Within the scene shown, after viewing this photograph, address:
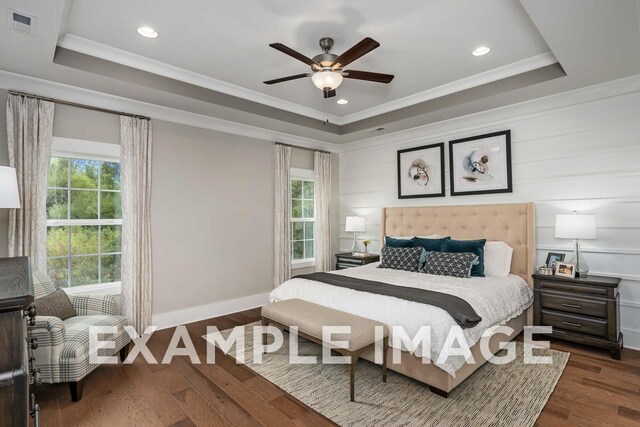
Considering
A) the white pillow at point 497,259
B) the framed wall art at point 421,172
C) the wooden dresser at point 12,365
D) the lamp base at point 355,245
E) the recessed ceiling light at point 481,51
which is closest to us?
the wooden dresser at point 12,365

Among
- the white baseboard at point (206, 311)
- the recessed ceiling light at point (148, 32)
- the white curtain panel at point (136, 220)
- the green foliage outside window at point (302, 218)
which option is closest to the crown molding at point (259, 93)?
the recessed ceiling light at point (148, 32)

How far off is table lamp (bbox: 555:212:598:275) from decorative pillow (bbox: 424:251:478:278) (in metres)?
0.88

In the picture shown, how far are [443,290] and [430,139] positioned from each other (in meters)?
2.67

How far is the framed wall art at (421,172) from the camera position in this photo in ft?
→ 15.7

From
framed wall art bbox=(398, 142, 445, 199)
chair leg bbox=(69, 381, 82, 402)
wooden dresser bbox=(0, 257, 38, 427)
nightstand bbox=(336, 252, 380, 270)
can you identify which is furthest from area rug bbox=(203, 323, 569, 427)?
framed wall art bbox=(398, 142, 445, 199)

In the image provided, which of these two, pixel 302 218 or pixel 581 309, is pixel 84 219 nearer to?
pixel 302 218

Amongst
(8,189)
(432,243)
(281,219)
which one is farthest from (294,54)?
(281,219)

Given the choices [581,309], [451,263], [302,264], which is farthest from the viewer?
[302,264]

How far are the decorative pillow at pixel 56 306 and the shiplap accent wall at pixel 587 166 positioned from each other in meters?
4.63

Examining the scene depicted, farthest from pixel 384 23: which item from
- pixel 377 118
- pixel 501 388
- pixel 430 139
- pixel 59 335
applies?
pixel 59 335

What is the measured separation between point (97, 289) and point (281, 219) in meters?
2.55

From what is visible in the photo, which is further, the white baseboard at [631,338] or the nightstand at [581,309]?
the white baseboard at [631,338]

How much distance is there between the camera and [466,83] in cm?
385

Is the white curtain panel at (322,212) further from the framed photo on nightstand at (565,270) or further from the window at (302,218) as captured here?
the framed photo on nightstand at (565,270)
